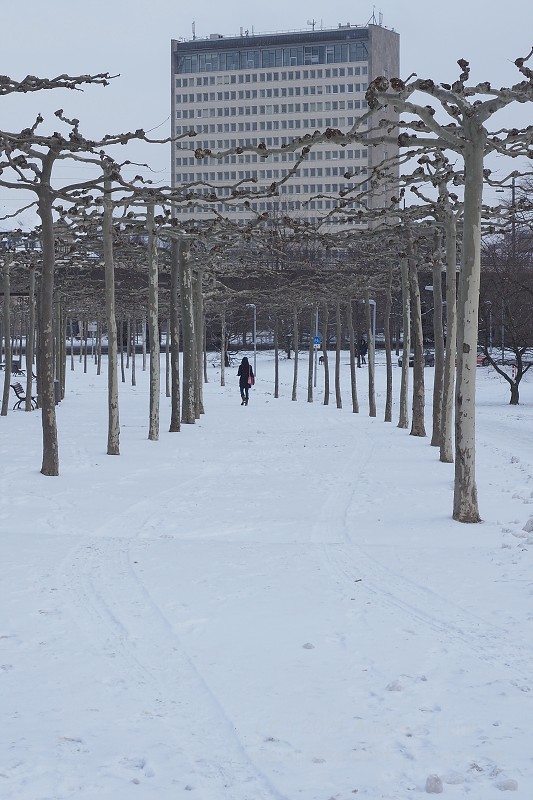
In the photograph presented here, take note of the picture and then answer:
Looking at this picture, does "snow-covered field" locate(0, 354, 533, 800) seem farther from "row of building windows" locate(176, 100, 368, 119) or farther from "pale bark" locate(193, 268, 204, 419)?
"row of building windows" locate(176, 100, 368, 119)

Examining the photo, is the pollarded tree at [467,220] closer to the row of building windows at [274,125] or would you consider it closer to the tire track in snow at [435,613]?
the tire track in snow at [435,613]

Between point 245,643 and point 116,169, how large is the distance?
12134 mm

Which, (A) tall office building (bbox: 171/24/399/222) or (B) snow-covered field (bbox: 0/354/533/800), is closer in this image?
(B) snow-covered field (bbox: 0/354/533/800)

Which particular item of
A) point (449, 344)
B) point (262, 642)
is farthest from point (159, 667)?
point (449, 344)

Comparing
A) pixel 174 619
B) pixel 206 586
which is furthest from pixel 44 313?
pixel 174 619

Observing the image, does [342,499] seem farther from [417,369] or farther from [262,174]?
[262,174]

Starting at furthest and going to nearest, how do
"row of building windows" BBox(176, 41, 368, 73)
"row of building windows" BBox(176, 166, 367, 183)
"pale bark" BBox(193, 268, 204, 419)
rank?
"row of building windows" BBox(176, 166, 367, 183) → "row of building windows" BBox(176, 41, 368, 73) → "pale bark" BBox(193, 268, 204, 419)

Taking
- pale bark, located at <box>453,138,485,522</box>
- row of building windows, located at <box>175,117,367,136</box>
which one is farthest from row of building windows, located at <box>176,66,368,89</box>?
pale bark, located at <box>453,138,485,522</box>

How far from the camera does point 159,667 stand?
6.10 meters

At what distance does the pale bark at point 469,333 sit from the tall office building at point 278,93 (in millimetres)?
141629

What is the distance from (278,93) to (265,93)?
2.09 metres

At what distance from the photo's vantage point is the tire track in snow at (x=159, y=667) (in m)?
4.55

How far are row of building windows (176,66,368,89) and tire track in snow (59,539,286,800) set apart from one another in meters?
155

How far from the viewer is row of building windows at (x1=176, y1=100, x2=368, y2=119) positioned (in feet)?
526
